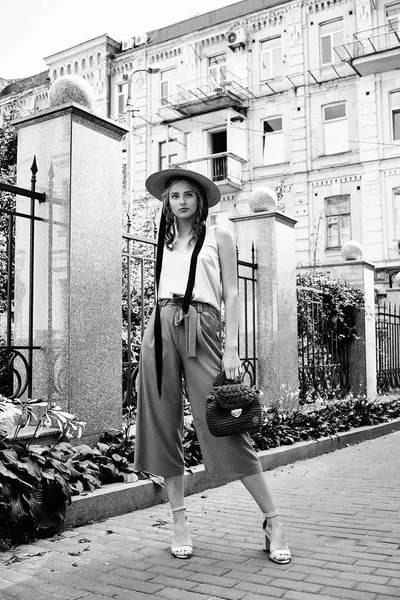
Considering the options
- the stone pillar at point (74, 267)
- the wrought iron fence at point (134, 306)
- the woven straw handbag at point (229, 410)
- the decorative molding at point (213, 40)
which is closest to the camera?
the woven straw handbag at point (229, 410)

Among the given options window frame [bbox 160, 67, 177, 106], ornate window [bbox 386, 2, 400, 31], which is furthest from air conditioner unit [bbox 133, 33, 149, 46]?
ornate window [bbox 386, 2, 400, 31]

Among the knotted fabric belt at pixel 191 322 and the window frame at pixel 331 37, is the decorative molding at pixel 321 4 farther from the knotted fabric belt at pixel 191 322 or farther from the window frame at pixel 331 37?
the knotted fabric belt at pixel 191 322

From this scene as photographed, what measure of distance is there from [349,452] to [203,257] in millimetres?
4511

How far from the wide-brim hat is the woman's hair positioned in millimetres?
22

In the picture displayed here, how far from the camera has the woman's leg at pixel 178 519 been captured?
3215mm

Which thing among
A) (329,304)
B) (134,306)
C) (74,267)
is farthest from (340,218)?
(74,267)

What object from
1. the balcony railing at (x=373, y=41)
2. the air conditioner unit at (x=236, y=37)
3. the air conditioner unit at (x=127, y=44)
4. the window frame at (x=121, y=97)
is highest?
the air conditioner unit at (x=127, y=44)

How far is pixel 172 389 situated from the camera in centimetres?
332

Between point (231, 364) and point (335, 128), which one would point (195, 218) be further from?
point (335, 128)

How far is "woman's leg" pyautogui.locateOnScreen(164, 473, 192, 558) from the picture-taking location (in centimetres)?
321

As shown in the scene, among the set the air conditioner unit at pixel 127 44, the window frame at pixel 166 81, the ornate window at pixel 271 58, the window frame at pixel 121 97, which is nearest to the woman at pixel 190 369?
the ornate window at pixel 271 58

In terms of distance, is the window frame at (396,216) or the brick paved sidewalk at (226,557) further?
the window frame at (396,216)

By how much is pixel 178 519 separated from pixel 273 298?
468 centimetres

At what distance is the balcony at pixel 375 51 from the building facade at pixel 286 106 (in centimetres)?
5
